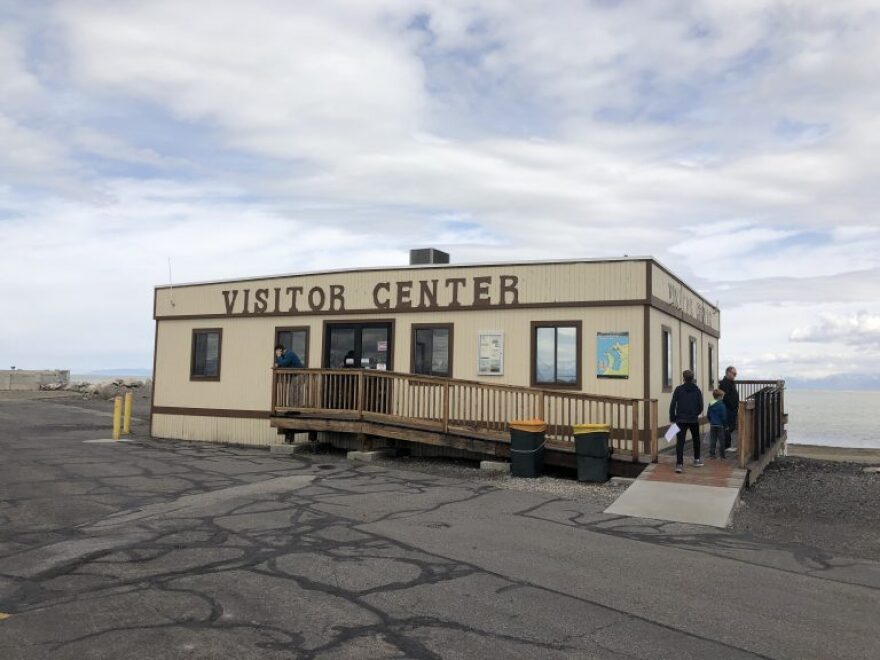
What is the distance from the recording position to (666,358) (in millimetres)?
16609

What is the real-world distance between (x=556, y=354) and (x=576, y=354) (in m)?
0.44

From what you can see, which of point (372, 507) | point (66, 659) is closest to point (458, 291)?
point (372, 507)

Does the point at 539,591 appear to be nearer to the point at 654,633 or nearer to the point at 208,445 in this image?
the point at 654,633

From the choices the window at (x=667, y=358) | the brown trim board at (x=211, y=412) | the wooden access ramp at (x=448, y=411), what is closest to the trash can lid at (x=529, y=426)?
the wooden access ramp at (x=448, y=411)

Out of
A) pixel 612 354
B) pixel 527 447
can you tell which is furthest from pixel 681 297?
pixel 527 447

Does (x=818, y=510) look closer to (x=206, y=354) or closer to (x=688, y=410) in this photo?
(x=688, y=410)

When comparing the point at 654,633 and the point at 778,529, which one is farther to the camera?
the point at 778,529

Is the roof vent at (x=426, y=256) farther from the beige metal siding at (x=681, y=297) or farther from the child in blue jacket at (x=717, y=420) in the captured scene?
the child in blue jacket at (x=717, y=420)

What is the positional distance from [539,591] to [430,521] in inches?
125

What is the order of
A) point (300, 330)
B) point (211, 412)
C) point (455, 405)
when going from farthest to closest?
1. point (211, 412)
2. point (300, 330)
3. point (455, 405)

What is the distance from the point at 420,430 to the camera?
1546 centimetres

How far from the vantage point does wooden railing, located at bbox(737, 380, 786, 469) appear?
1272 cm

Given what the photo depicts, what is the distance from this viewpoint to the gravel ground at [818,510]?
928 cm

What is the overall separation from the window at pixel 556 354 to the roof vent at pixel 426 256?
3756mm
